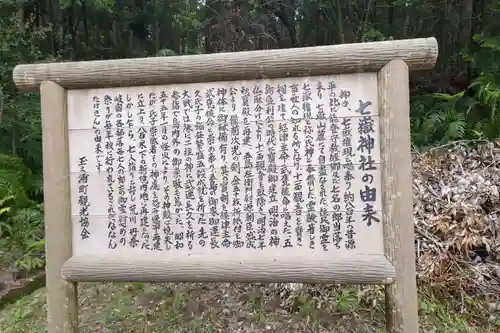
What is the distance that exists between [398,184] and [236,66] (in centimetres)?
107

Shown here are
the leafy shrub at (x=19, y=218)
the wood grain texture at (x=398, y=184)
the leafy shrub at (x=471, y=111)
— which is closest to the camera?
the wood grain texture at (x=398, y=184)

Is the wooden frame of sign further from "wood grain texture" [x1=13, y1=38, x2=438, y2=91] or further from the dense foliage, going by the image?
the dense foliage

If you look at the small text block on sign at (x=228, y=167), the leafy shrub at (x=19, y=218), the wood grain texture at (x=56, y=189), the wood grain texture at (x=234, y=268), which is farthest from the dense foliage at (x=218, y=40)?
the small text block on sign at (x=228, y=167)

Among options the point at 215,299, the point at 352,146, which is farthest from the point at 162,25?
the point at 352,146

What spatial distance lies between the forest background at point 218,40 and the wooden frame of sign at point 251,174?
2.02 meters

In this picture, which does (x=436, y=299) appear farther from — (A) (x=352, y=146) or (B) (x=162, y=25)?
(B) (x=162, y=25)

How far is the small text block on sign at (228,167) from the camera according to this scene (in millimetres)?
2174

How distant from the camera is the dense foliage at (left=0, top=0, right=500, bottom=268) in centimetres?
475

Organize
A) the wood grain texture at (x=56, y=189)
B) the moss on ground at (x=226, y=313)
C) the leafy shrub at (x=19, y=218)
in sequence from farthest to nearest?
the leafy shrub at (x=19, y=218) < the moss on ground at (x=226, y=313) < the wood grain texture at (x=56, y=189)

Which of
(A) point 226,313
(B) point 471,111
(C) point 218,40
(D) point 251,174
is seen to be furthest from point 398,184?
(C) point 218,40

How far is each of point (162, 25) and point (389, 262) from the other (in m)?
7.97

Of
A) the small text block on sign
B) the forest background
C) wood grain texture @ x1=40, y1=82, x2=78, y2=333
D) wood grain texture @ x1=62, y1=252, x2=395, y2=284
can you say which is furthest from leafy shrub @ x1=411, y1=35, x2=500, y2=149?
wood grain texture @ x1=40, y1=82, x2=78, y2=333

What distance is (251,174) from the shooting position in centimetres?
223

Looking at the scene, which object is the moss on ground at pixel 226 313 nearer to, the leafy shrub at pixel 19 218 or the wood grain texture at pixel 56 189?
the leafy shrub at pixel 19 218
